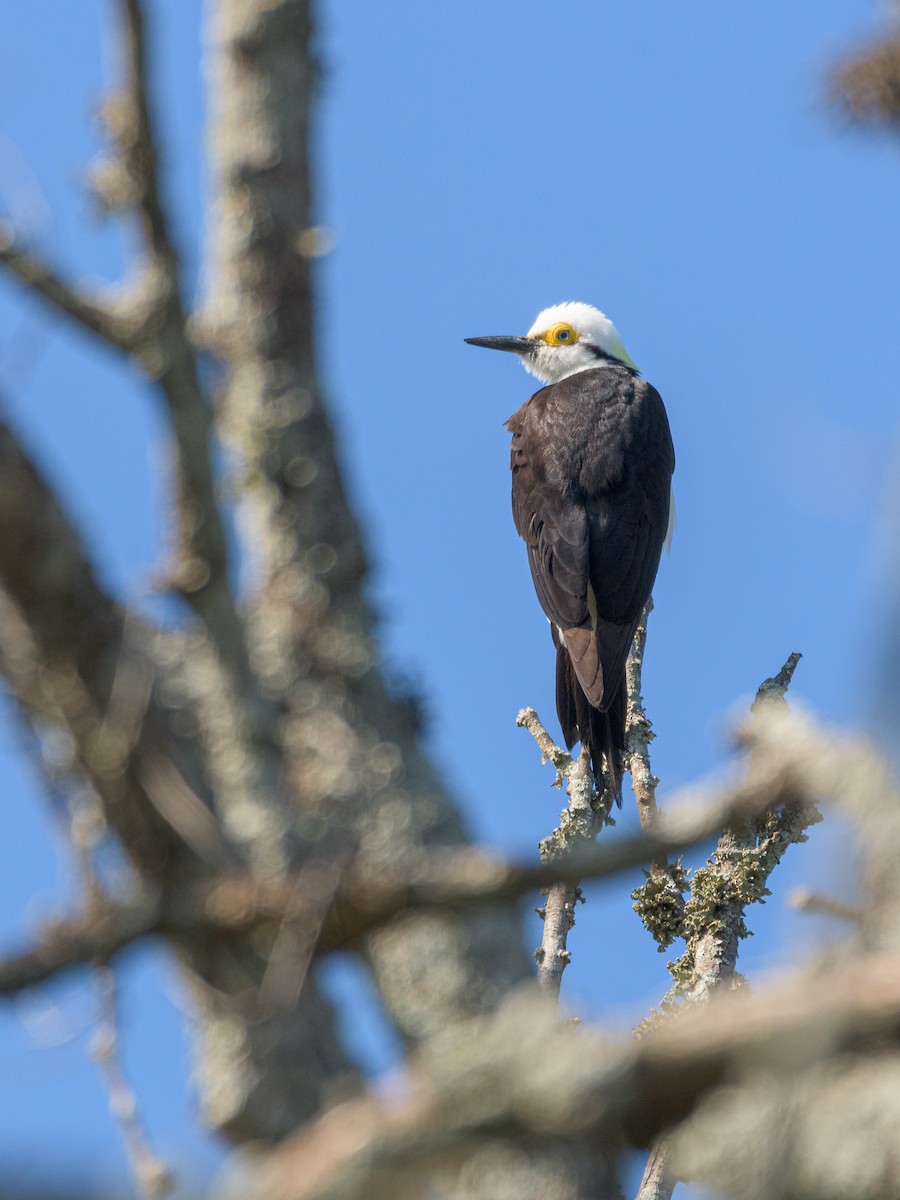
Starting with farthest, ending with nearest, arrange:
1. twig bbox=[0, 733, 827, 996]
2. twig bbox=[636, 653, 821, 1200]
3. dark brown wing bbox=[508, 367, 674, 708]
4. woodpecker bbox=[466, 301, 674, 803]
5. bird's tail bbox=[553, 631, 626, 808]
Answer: dark brown wing bbox=[508, 367, 674, 708]
woodpecker bbox=[466, 301, 674, 803]
bird's tail bbox=[553, 631, 626, 808]
twig bbox=[636, 653, 821, 1200]
twig bbox=[0, 733, 827, 996]

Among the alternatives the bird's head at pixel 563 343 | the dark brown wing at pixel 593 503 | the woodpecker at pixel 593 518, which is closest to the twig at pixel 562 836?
the woodpecker at pixel 593 518

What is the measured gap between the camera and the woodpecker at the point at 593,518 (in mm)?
6094

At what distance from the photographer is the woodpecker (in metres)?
6.09

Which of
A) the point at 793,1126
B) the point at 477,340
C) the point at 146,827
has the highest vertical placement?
the point at 477,340

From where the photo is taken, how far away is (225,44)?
2230 mm

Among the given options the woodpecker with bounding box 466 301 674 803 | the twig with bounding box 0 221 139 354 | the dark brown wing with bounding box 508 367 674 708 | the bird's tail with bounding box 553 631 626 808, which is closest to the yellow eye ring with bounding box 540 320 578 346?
the woodpecker with bounding box 466 301 674 803

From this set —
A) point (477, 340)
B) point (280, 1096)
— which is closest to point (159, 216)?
point (280, 1096)

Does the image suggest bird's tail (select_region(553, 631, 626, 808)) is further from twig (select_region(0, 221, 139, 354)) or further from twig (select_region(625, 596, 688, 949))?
twig (select_region(0, 221, 139, 354))

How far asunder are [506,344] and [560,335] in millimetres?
336

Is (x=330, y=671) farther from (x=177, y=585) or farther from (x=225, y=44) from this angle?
(x=225, y=44)

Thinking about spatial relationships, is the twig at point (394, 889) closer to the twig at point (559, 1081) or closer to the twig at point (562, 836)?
the twig at point (559, 1081)

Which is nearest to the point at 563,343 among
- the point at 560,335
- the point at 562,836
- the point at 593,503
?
the point at 560,335

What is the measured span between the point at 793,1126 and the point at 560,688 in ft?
15.1

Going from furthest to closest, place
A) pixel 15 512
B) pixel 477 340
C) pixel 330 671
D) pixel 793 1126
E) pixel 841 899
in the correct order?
pixel 477 340
pixel 330 671
pixel 15 512
pixel 793 1126
pixel 841 899
